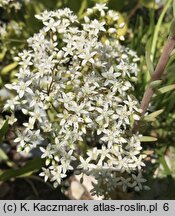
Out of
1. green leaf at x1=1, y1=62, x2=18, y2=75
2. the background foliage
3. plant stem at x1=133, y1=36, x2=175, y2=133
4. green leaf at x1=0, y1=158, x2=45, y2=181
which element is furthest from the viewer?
green leaf at x1=1, y1=62, x2=18, y2=75

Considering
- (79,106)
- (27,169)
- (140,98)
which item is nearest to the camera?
(79,106)

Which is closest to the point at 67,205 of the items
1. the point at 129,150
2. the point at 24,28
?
the point at 129,150

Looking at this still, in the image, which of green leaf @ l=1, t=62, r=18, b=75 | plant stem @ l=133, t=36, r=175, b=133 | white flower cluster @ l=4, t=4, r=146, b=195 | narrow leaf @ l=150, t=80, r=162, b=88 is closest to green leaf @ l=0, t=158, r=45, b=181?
white flower cluster @ l=4, t=4, r=146, b=195

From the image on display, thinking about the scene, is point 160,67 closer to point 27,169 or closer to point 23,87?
point 23,87

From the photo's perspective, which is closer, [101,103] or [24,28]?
[101,103]

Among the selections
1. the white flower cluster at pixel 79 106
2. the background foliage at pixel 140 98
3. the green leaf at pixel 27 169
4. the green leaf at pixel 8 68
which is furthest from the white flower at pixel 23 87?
the green leaf at pixel 8 68

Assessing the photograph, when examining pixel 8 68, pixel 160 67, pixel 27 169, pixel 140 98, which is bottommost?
pixel 27 169

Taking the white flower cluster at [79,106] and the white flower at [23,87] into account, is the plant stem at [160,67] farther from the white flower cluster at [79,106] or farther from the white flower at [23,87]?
the white flower at [23,87]

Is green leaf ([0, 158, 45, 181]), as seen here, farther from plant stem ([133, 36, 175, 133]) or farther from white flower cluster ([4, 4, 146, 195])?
plant stem ([133, 36, 175, 133])

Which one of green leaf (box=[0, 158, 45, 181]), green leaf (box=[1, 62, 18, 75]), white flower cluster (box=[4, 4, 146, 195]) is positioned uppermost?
green leaf (box=[1, 62, 18, 75])

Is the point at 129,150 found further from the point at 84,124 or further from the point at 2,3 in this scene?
the point at 2,3

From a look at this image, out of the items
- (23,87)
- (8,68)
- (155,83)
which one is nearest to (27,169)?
(23,87)
